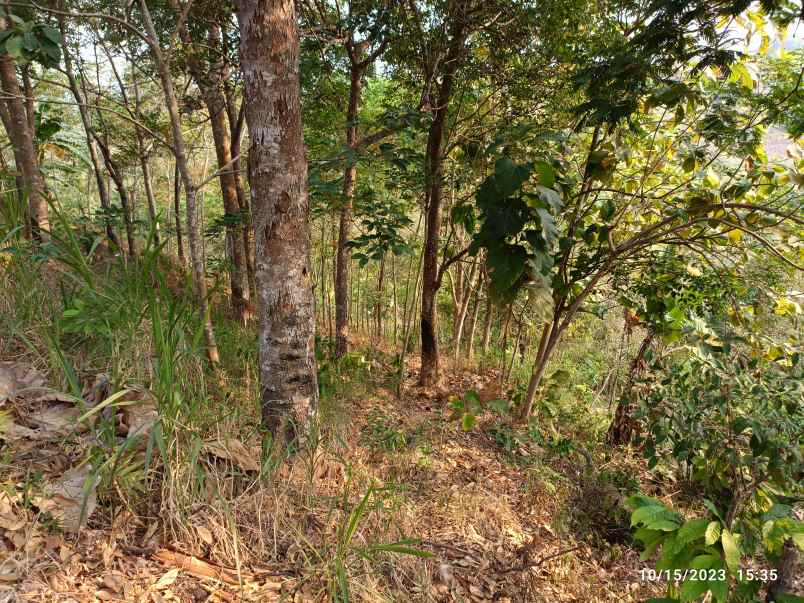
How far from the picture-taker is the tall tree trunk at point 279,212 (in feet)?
5.74

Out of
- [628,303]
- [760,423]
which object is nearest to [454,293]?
[628,303]

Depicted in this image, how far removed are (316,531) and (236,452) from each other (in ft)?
1.46

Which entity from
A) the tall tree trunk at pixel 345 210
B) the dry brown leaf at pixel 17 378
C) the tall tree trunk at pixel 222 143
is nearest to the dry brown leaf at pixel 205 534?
the dry brown leaf at pixel 17 378

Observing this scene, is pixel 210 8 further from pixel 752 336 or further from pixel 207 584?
pixel 752 336

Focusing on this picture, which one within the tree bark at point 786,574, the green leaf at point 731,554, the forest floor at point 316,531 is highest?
the green leaf at point 731,554

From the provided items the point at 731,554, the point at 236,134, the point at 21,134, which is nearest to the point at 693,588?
the point at 731,554

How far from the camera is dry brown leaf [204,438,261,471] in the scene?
1.66 m

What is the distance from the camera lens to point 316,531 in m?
1.70

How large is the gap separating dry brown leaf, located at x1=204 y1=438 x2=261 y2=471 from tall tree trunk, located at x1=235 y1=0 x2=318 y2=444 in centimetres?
18

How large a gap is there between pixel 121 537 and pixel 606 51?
10.5 feet

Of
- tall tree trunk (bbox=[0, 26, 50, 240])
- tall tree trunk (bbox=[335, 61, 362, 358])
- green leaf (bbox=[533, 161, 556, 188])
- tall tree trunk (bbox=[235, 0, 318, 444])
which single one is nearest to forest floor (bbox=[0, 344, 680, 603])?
tall tree trunk (bbox=[235, 0, 318, 444])

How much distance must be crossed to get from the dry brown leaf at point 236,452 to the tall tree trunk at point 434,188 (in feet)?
7.33

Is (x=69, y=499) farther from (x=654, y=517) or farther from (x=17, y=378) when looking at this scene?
(x=654, y=517)

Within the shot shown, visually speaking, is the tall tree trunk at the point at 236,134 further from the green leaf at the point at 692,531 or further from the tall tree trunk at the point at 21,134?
the green leaf at the point at 692,531
